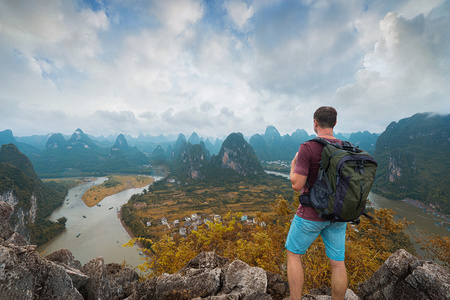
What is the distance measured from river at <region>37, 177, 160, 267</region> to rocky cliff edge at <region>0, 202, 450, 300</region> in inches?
588

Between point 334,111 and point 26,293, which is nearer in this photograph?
point 26,293

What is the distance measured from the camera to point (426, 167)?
2313 inches

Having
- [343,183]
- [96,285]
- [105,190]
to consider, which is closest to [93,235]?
[105,190]

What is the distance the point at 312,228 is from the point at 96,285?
9.99 feet

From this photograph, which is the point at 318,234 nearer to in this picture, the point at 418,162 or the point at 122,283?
the point at 122,283

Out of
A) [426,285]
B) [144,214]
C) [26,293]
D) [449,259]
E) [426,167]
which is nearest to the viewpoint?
[26,293]

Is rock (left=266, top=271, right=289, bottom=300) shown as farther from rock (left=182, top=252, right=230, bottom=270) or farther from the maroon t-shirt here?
the maroon t-shirt

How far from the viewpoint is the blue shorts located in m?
1.53

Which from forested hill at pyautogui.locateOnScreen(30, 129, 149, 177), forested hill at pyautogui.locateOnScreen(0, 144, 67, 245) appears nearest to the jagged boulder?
forested hill at pyautogui.locateOnScreen(0, 144, 67, 245)

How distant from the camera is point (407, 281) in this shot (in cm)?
186

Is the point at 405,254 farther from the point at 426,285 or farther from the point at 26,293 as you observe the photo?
the point at 26,293

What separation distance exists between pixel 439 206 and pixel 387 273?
55.8 meters

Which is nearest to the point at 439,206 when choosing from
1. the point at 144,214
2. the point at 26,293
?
the point at 26,293

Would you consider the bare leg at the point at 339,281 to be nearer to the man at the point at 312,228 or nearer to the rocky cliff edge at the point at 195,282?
the man at the point at 312,228
